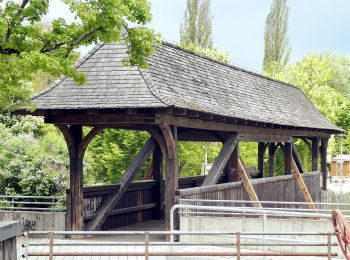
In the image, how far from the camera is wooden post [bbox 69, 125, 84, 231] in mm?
18094

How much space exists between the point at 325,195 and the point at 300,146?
47.6 ft

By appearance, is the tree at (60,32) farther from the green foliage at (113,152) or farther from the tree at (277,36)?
the tree at (277,36)

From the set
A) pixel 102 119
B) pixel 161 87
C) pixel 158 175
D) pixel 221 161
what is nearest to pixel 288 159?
pixel 158 175

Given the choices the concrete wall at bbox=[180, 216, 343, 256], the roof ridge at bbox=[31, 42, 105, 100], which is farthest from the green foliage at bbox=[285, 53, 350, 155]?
the concrete wall at bbox=[180, 216, 343, 256]

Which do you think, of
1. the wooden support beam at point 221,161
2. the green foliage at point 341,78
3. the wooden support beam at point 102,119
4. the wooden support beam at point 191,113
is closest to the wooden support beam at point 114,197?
the wooden support beam at point 221,161

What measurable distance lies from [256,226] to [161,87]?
14.5 ft

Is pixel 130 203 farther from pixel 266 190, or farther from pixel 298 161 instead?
pixel 298 161

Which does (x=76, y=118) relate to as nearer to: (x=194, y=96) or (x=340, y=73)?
(x=194, y=96)

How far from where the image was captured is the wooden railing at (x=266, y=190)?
59.9 ft

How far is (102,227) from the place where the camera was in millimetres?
19766

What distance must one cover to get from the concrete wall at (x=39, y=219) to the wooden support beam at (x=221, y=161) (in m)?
3.98

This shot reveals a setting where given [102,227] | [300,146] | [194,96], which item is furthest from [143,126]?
[300,146]

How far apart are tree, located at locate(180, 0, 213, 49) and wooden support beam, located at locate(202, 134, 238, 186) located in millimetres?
40663

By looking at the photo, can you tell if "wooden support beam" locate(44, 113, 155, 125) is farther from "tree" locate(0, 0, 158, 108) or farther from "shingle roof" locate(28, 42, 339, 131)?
"tree" locate(0, 0, 158, 108)
